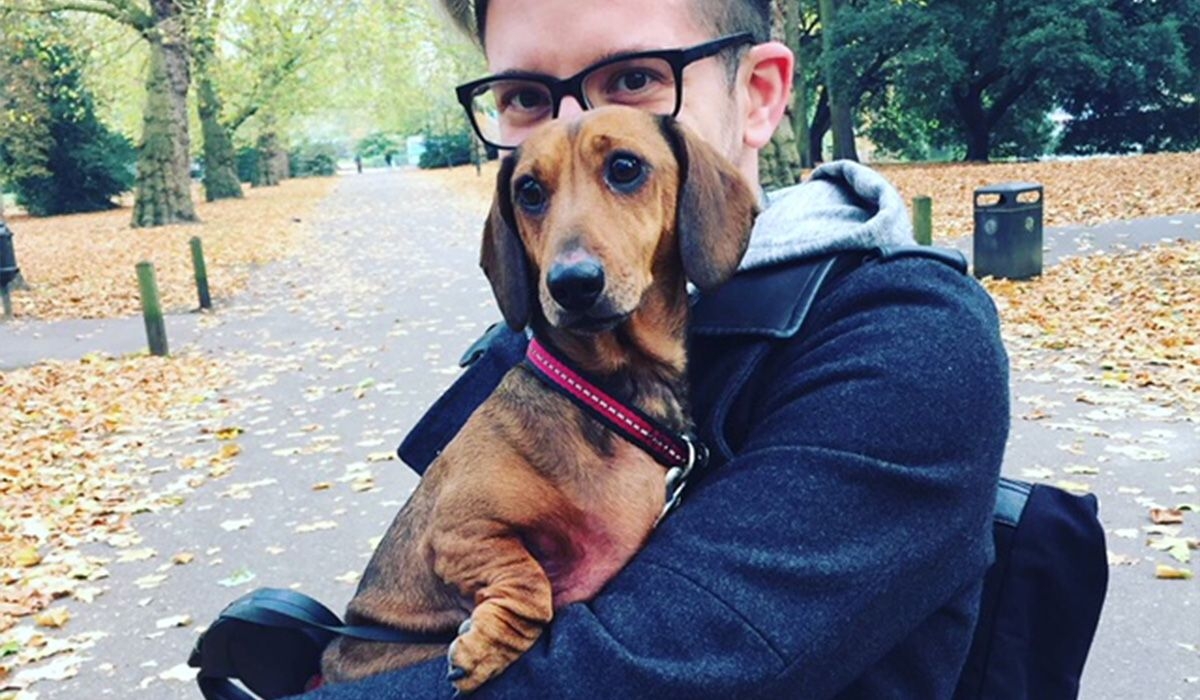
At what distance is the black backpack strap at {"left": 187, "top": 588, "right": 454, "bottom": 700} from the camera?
2154mm

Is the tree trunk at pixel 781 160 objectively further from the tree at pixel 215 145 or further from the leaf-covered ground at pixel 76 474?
the tree at pixel 215 145

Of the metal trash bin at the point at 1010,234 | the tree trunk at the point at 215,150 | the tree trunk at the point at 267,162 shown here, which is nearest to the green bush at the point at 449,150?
the tree trunk at the point at 267,162

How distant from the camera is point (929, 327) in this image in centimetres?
168

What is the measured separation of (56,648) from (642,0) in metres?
4.80

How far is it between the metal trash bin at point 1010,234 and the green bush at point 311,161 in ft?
263

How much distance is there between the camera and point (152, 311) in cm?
1244

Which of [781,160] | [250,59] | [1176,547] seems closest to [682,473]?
[1176,547]

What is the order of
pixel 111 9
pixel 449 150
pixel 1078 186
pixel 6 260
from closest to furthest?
pixel 6 260 → pixel 1078 186 → pixel 111 9 → pixel 449 150

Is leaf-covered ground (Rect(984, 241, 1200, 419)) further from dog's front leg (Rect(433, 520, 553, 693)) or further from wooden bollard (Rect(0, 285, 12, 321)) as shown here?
wooden bollard (Rect(0, 285, 12, 321))

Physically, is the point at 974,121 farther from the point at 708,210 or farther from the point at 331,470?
the point at 708,210

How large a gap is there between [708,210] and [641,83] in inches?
14.7

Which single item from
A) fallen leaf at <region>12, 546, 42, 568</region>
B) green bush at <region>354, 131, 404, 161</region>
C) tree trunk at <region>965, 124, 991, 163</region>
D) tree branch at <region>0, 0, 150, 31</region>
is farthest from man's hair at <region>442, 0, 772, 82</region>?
green bush at <region>354, 131, 404, 161</region>

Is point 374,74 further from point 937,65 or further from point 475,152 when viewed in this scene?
point 937,65

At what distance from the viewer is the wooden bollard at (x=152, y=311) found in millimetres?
12336
